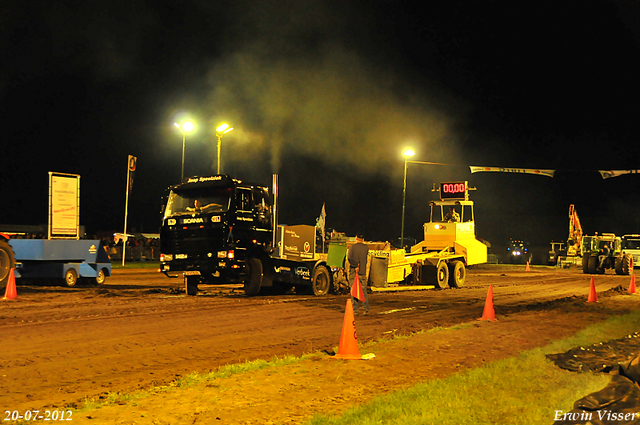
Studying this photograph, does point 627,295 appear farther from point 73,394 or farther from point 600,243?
point 600,243

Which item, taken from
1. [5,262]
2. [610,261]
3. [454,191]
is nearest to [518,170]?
[610,261]

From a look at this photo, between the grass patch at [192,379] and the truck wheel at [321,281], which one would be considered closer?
the grass patch at [192,379]

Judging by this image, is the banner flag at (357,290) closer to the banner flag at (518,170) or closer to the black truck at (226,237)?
the black truck at (226,237)

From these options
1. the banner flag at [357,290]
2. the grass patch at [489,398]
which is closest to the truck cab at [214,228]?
the banner flag at [357,290]

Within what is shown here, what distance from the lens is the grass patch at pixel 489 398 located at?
5.29 metres

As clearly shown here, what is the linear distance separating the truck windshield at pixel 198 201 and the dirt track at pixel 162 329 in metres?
2.56

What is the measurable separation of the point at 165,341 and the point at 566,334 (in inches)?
289

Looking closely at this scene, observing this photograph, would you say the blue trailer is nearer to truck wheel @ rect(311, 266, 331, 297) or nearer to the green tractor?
truck wheel @ rect(311, 266, 331, 297)

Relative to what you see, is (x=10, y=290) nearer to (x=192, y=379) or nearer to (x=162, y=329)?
(x=162, y=329)

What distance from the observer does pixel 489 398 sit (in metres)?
6.03

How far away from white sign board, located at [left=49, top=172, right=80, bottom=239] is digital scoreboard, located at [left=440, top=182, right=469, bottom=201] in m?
15.1

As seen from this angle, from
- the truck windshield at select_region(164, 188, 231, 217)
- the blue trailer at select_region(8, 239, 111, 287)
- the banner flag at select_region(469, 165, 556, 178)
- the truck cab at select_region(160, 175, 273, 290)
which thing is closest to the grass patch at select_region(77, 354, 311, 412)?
the truck cab at select_region(160, 175, 273, 290)

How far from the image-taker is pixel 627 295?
70.0ft

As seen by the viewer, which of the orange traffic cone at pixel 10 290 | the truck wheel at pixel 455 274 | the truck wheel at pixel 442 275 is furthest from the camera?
the truck wheel at pixel 455 274
